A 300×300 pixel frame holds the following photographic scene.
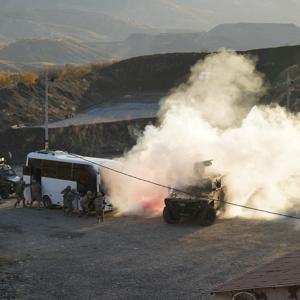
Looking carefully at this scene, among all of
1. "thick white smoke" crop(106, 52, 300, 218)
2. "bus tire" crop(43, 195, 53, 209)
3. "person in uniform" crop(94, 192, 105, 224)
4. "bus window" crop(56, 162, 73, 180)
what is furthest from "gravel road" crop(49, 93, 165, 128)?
"person in uniform" crop(94, 192, 105, 224)

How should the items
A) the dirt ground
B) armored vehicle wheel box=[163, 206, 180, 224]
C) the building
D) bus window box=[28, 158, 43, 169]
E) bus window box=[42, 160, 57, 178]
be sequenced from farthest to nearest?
bus window box=[28, 158, 43, 169]
bus window box=[42, 160, 57, 178]
armored vehicle wheel box=[163, 206, 180, 224]
the dirt ground
the building

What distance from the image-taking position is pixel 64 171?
25.0m

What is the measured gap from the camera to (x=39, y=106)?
62.6 metres

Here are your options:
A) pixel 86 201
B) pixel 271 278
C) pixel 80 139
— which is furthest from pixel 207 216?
pixel 80 139

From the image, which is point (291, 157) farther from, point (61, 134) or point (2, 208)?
point (61, 134)

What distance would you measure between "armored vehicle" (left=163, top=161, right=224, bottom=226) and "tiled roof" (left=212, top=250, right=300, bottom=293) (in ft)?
39.3

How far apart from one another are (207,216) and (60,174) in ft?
25.0

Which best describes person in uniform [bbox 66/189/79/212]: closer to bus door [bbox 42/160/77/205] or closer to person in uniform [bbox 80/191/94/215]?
bus door [bbox 42/160/77/205]

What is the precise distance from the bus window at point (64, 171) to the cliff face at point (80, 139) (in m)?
22.4

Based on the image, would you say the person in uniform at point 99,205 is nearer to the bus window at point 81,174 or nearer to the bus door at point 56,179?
the bus window at point 81,174

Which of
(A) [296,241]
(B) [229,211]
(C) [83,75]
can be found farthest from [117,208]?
(C) [83,75]

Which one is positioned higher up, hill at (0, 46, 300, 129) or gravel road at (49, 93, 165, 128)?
hill at (0, 46, 300, 129)

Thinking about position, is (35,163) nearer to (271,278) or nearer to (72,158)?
(72,158)

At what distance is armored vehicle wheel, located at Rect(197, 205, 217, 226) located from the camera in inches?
819
